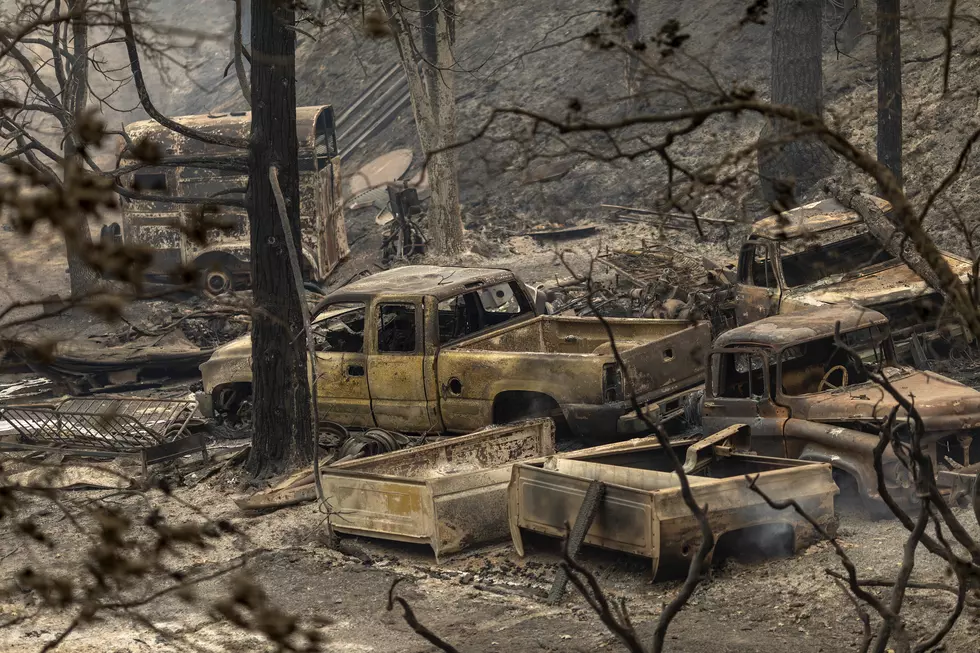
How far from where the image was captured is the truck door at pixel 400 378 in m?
10.9

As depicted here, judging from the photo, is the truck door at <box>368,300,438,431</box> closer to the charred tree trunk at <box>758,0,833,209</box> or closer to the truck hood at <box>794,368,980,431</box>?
the truck hood at <box>794,368,980,431</box>

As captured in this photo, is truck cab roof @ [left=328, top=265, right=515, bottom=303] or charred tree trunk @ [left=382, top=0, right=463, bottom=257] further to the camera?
charred tree trunk @ [left=382, top=0, right=463, bottom=257]

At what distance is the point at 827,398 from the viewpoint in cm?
909

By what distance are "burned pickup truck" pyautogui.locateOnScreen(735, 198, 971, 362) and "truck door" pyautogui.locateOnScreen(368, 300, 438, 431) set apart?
3.68 meters

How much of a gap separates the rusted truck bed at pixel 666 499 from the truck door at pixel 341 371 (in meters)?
2.95

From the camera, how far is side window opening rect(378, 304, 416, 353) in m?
11.3

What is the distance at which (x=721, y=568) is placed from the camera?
26.6 ft

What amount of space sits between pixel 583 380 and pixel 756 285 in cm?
351

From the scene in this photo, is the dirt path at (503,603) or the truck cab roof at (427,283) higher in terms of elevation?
the truck cab roof at (427,283)

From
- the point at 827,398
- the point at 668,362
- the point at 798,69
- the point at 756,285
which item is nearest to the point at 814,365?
the point at 827,398

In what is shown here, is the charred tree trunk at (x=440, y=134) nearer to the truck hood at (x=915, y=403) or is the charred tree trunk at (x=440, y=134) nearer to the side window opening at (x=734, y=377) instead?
the side window opening at (x=734, y=377)

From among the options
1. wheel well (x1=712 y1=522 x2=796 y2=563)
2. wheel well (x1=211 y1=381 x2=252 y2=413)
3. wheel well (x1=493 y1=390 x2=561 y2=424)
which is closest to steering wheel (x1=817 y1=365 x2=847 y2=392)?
wheel well (x1=712 y1=522 x2=796 y2=563)

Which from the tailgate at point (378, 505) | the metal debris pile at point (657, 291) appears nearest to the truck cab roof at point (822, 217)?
the metal debris pile at point (657, 291)

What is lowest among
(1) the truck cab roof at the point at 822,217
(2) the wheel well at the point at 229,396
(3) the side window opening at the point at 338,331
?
(2) the wheel well at the point at 229,396
